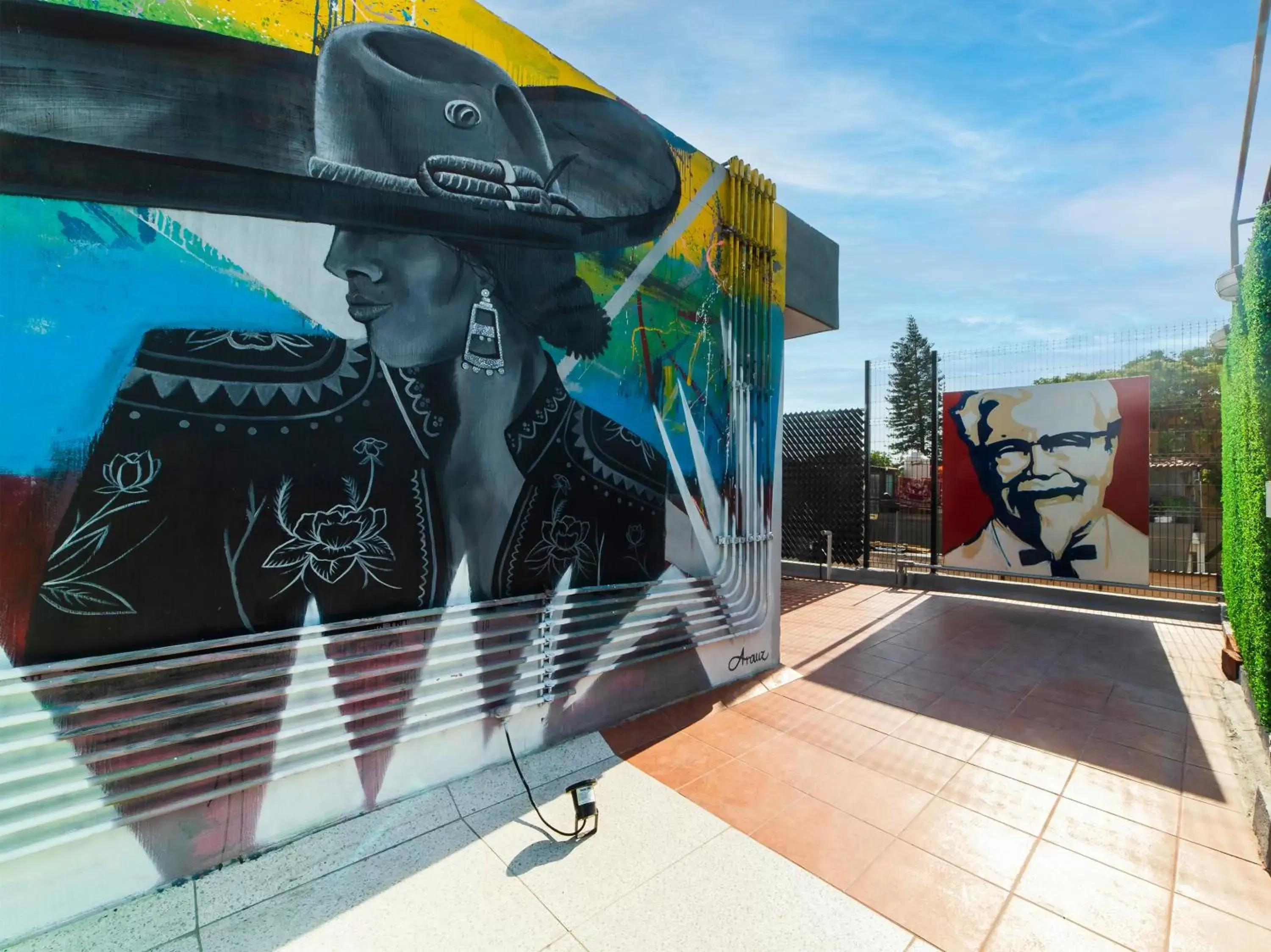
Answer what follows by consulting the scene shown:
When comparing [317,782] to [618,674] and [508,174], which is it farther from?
[508,174]

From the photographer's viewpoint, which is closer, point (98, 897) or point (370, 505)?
point (98, 897)

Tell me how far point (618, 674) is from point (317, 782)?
1708mm

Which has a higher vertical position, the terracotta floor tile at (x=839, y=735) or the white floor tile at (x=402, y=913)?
the white floor tile at (x=402, y=913)

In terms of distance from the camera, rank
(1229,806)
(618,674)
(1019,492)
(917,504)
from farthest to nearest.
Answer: (917,504) → (1019,492) → (618,674) → (1229,806)

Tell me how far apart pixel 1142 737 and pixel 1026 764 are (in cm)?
99

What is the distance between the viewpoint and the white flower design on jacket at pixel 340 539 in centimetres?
229

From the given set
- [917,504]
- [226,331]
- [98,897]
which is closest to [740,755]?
[98,897]

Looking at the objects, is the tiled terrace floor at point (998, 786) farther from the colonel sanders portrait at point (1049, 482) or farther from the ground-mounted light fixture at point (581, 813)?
the colonel sanders portrait at point (1049, 482)

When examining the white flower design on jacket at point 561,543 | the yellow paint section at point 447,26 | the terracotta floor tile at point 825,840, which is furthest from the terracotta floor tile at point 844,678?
the yellow paint section at point 447,26

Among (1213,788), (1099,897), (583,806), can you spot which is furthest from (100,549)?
(1213,788)

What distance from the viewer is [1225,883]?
2188 millimetres

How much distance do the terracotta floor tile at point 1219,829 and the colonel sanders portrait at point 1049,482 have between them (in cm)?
497

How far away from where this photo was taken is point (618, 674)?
353 centimetres

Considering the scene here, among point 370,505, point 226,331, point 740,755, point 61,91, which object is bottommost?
point 740,755
